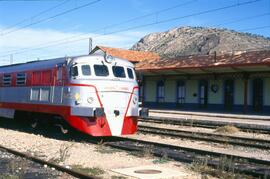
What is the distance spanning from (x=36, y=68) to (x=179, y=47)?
111m

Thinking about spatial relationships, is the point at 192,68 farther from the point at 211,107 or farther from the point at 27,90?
the point at 27,90

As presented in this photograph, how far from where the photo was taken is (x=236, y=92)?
33906 millimetres

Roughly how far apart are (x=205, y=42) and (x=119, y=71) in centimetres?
9974

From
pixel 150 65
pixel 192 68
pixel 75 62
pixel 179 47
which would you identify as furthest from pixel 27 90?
pixel 179 47

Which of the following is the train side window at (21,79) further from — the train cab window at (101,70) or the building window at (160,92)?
the building window at (160,92)

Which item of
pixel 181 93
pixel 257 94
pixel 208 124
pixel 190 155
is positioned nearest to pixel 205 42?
pixel 181 93

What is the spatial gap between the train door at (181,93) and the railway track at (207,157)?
23045mm

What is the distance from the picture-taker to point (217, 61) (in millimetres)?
34375

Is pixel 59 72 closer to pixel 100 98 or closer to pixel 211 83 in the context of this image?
pixel 100 98

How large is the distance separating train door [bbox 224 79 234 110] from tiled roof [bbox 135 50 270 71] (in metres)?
1.70

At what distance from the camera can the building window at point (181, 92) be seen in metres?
38.2

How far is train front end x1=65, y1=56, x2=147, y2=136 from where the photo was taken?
14266 mm

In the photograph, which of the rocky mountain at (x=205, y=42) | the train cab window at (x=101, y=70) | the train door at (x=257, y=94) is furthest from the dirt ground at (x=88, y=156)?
the rocky mountain at (x=205, y=42)

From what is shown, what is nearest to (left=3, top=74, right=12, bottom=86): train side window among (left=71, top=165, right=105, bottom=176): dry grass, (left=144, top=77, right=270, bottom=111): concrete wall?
(left=71, top=165, right=105, bottom=176): dry grass
